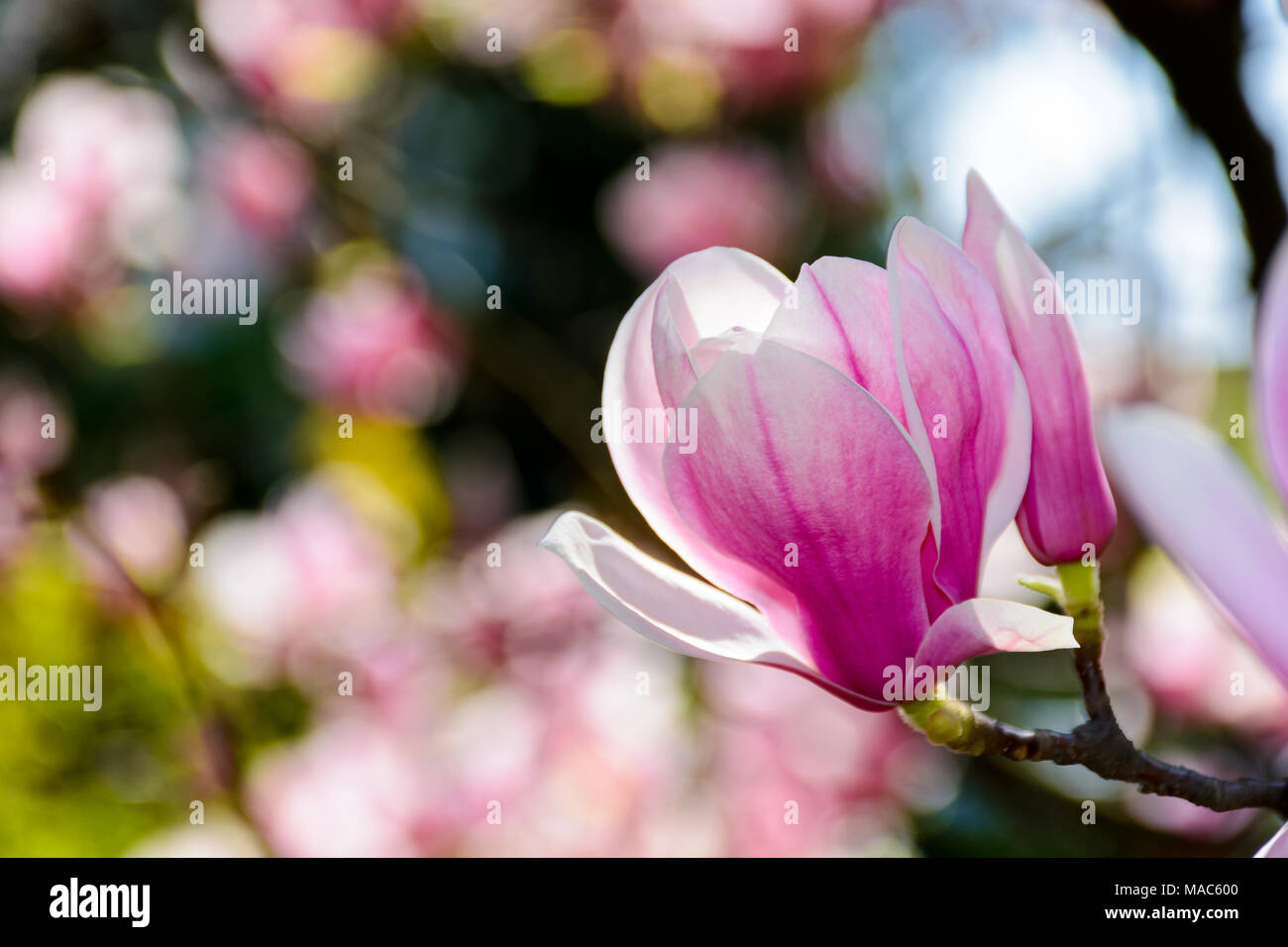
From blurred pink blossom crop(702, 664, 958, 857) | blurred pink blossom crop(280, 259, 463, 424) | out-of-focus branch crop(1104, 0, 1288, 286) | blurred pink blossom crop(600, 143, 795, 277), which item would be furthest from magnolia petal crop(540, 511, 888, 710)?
blurred pink blossom crop(280, 259, 463, 424)

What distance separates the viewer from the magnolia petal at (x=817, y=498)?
0.98 feet

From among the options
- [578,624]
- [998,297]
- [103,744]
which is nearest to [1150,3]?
[998,297]

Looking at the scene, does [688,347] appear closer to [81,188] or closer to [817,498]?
[817,498]

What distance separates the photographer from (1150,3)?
0.59 m

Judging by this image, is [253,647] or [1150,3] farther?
[253,647]

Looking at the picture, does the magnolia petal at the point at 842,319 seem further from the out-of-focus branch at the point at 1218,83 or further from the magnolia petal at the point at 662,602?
the out-of-focus branch at the point at 1218,83

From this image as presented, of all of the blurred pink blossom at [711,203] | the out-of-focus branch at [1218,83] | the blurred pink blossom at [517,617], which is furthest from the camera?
the blurred pink blossom at [711,203]

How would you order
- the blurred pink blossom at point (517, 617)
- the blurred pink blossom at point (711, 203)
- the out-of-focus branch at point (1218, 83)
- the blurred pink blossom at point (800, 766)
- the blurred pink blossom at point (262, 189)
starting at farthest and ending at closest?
1. the blurred pink blossom at point (262, 189)
2. the blurred pink blossom at point (711, 203)
3. the blurred pink blossom at point (517, 617)
4. the blurred pink blossom at point (800, 766)
5. the out-of-focus branch at point (1218, 83)

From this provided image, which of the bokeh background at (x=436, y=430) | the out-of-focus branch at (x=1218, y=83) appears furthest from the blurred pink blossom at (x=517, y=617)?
the out-of-focus branch at (x=1218, y=83)

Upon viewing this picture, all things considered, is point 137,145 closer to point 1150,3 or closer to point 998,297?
point 1150,3

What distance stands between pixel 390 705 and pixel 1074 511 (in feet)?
4.44

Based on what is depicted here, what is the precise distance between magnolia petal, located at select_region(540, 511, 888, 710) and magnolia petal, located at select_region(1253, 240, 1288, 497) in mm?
143

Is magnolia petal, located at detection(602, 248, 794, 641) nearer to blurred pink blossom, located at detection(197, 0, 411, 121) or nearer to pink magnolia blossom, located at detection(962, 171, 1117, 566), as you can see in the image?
pink magnolia blossom, located at detection(962, 171, 1117, 566)

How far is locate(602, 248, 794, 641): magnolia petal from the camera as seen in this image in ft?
1.11
